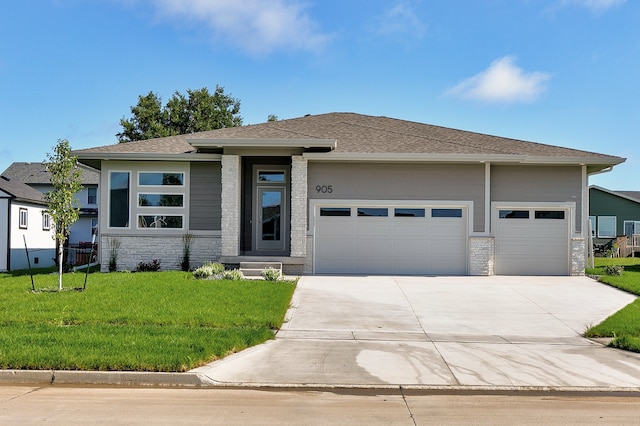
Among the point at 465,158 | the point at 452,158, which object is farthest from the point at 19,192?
the point at 465,158

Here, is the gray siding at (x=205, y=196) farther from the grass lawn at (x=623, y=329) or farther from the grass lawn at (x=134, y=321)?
the grass lawn at (x=623, y=329)

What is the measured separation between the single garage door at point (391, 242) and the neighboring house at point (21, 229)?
12.7 m

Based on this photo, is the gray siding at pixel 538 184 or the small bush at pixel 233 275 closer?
the small bush at pixel 233 275

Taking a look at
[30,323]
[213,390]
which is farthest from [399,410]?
[30,323]

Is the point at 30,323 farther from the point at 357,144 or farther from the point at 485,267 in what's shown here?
the point at 485,267

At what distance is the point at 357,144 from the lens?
1789 centimetres

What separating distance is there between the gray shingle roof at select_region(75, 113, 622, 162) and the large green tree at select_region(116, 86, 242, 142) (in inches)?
893

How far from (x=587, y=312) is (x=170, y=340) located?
8.96 meters

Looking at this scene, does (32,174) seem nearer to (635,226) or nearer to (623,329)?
(623,329)

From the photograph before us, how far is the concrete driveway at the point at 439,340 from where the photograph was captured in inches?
278

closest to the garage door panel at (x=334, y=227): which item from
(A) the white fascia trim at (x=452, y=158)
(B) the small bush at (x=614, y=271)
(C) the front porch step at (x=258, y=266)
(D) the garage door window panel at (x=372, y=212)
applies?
(D) the garage door window panel at (x=372, y=212)

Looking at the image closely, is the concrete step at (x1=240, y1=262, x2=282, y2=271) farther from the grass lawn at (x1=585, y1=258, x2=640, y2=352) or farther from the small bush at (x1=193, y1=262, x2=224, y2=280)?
the grass lawn at (x1=585, y1=258, x2=640, y2=352)

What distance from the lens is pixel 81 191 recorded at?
35562mm

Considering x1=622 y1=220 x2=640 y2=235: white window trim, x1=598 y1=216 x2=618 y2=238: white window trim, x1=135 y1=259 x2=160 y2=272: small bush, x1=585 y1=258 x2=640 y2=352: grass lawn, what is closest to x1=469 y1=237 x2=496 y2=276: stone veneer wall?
x1=585 y1=258 x2=640 y2=352: grass lawn
